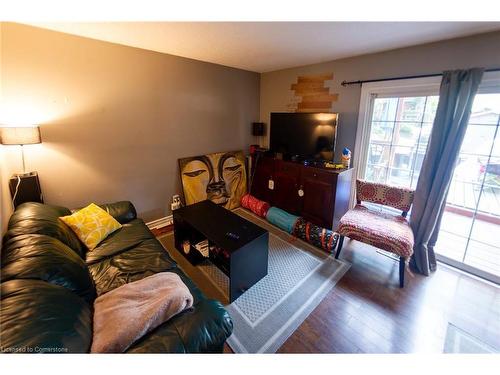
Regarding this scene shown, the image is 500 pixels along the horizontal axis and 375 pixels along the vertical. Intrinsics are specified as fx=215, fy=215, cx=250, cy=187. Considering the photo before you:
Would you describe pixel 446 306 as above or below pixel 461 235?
below

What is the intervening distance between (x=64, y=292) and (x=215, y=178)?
7.82ft

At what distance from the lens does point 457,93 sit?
181 centimetres

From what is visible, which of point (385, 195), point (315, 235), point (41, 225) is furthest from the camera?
point (315, 235)

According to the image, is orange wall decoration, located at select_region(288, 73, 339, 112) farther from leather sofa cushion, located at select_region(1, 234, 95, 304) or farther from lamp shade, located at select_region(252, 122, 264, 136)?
leather sofa cushion, located at select_region(1, 234, 95, 304)

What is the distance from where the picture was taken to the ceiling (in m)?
1.70

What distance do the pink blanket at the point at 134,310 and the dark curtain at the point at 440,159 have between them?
2.21 metres

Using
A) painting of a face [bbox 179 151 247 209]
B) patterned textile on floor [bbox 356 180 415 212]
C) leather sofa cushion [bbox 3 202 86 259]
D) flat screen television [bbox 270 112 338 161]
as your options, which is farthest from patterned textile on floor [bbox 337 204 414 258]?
leather sofa cushion [bbox 3 202 86 259]

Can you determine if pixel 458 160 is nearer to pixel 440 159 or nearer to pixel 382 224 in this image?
pixel 440 159

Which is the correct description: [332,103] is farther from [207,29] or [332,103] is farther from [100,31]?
[100,31]

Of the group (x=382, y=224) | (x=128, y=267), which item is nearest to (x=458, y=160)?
(x=382, y=224)

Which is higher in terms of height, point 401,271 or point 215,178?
point 215,178

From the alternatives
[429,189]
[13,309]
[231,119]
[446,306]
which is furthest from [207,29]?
[446,306]

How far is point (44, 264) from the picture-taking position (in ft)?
3.59

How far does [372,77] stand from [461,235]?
1.90 metres
